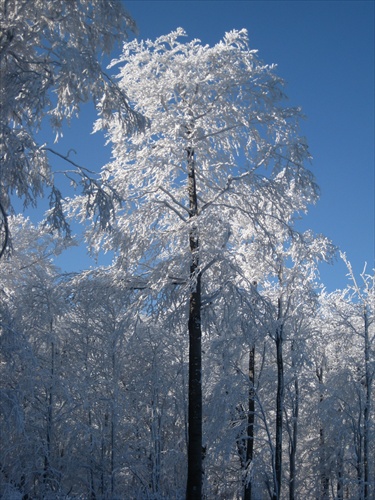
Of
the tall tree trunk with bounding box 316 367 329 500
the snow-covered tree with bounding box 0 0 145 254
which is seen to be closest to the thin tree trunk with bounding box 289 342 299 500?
the tall tree trunk with bounding box 316 367 329 500

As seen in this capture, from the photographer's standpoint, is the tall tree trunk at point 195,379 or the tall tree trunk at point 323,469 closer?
the tall tree trunk at point 195,379

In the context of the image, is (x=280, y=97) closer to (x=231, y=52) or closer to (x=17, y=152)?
(x=231, y=52)

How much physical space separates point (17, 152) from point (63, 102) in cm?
201

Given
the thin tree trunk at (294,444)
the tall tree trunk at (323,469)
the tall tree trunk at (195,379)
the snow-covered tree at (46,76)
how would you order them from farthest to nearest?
the tall tree trunk at (323,469)
the thin tree trunk at (294,444)
the tall tree trunk at (195,379)
the snow-covered tree at (46,76)

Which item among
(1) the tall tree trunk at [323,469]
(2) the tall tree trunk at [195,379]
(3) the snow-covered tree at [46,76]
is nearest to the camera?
(3) the snow-covered tree at [46,76]

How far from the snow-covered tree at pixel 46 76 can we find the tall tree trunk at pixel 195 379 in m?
2.76

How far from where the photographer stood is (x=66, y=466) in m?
15.1

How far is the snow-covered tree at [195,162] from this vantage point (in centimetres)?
1247

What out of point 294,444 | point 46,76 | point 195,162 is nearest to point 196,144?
point 195,162

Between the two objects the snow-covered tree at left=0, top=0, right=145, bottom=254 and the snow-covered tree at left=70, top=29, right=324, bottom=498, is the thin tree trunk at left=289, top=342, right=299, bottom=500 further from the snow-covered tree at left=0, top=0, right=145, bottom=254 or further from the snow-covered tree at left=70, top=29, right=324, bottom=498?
the snow-covered tree at left=0, top=0, right=145, bottom=254

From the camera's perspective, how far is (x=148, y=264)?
1336 centimetres

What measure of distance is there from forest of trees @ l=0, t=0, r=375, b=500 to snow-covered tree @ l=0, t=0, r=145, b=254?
4cm

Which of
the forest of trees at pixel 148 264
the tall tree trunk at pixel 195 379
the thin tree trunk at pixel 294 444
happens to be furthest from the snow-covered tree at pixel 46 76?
the thin tree trunk at pixel 294 444

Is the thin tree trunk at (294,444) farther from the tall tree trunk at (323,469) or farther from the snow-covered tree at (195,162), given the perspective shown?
the snow-covered tree at (195,162)
